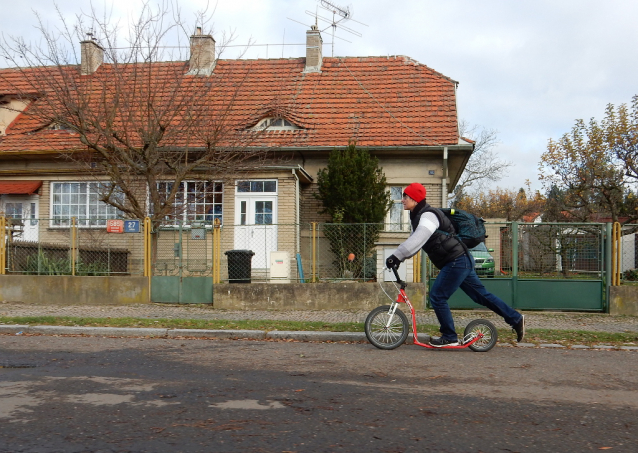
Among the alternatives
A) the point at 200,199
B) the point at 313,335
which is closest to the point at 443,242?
the point at 313,335

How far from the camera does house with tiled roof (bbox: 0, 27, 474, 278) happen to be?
61.1 feet

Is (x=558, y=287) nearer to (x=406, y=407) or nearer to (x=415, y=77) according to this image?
(x=406, y=407)

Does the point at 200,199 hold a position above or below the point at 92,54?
below

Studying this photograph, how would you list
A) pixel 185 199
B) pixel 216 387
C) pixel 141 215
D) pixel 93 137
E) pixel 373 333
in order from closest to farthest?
pixel 216 387 < pixel 373 333 < pixel 141 215 < pixel 93 137 < pixel 185 199

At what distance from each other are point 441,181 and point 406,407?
1534 centimetres

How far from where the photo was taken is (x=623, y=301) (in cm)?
1230

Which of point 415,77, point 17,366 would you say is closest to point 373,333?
point 17,366

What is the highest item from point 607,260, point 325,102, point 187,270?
point 325,102

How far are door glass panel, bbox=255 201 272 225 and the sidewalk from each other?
5822 mm

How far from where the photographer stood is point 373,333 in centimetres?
789

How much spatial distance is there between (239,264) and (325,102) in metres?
9.13

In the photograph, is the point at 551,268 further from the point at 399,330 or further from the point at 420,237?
the point at 420,237

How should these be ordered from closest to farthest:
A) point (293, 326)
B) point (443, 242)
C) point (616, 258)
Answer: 1. point (443, 242)
2. point (293, 326)
3. point (616, 258)

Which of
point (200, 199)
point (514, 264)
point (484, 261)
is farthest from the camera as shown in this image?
point (200, 199)
